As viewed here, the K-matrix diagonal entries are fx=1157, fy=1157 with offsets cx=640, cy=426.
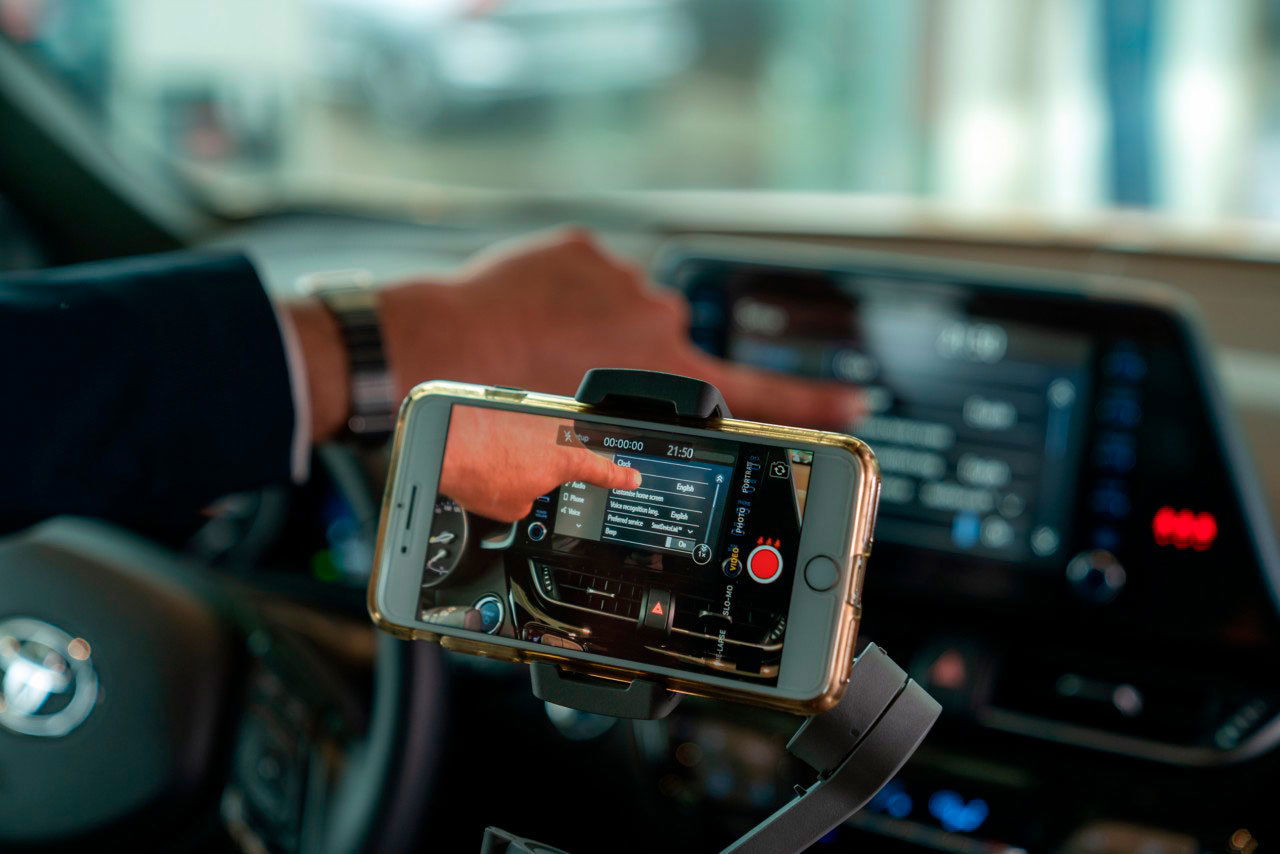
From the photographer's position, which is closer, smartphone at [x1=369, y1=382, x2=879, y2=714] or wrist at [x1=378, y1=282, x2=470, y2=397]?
smartphone at [x1=369, y1=382, x2=879, y2=714]

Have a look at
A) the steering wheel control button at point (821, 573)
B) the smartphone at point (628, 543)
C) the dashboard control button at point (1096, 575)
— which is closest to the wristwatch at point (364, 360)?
the smartphone at point (628, 543)

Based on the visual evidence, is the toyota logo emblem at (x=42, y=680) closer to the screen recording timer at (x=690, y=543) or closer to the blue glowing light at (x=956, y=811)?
the screen recording timer at (x=690, y=543)

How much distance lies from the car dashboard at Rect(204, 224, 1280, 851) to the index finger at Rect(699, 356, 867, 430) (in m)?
0.02

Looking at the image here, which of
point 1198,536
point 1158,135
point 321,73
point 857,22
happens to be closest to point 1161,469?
point 1198,536

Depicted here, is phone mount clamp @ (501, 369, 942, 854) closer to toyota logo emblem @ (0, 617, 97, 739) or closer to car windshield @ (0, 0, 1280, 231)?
toyota logo emblem @ (0, 617, 97, 739)

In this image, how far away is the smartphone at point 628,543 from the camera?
1.35 feet

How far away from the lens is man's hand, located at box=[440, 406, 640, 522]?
1.46ft

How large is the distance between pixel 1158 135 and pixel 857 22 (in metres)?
0.49

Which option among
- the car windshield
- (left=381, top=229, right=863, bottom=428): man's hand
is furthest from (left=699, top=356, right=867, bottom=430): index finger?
the car windshield

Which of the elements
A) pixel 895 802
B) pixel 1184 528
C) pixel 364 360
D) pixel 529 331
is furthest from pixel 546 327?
pixel 1184 528

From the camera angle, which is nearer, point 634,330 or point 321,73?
point 634,330

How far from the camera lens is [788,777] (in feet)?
3.29

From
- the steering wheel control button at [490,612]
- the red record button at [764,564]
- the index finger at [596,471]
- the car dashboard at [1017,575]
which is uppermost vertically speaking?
the index finger at [596,471]

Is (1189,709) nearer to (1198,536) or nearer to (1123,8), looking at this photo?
(1198,536)
